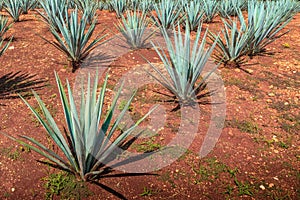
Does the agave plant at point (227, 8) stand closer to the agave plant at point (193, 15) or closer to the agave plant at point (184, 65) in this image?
the agave plant at point (193, 15)

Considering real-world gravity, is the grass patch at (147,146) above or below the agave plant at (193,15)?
below

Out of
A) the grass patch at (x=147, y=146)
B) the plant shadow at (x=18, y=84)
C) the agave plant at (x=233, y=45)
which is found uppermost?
the agave plant at (x=233, y=45)

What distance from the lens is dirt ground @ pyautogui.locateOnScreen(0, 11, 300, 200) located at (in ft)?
5.14

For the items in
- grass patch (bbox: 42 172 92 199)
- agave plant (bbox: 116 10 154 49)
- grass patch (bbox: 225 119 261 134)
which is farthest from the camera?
agave plant (bbox: 116 10 154 49)

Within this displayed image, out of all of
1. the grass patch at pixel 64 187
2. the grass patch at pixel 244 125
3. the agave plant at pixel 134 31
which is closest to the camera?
the grass patch at pixel 64 187

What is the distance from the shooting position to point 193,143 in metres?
1.93

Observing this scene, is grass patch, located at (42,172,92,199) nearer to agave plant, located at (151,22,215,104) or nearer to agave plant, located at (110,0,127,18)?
agave plant, located at (151,22,215,104)

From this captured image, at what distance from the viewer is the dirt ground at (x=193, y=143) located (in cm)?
157

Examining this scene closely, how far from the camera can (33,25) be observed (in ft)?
13.7

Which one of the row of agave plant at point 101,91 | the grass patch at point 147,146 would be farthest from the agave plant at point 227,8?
the grass patch at point 147,146

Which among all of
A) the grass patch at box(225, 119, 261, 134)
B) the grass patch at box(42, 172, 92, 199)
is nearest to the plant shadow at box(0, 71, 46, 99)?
the grass patch at box(42, 172, 92, 199)

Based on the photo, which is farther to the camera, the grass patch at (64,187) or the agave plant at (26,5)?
the agave plant at (26,5)

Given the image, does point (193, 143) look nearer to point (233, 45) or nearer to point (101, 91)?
point (101, 91)

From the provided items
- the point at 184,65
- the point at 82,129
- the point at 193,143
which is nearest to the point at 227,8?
the point at 184,65
